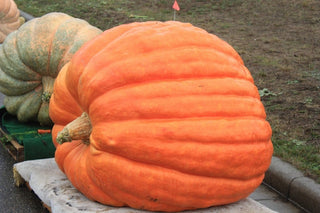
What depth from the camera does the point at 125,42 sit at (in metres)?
2.50

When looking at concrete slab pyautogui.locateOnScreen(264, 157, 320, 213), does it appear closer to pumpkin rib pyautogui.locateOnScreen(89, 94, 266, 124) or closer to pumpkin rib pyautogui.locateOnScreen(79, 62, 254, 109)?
pumpkin rib pyautogui.locateOnScreen(89, 94, 266, 124)

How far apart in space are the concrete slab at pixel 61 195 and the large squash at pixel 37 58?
87 cm

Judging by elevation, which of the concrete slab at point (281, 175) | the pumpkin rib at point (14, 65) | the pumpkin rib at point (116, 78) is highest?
the pumpkin rib at point (116, 78)

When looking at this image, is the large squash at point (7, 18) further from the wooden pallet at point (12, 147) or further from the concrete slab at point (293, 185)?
the concrete slab at point (293, 185)

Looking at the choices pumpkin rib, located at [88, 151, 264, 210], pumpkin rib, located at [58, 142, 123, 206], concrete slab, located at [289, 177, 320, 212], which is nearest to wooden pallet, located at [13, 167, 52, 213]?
pumpkin rib, located at [58, 142, 123, 206]

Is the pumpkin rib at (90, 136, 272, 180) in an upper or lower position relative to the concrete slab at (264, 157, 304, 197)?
upper

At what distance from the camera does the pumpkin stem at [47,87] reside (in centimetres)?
391

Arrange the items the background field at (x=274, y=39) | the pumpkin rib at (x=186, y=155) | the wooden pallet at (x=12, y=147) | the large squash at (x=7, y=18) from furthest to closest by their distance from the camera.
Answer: the large squash at (x=7, y=18), the background field at (x=274, y=39), the wooden pallet at (x=12, y=147), the pumpkin rib at (x=186, y=155)

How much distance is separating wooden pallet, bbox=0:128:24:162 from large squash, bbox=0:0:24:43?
4.67m

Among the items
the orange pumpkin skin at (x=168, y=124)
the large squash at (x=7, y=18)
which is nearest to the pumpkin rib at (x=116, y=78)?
the orange pumpkin skin at (x=168, y=124)

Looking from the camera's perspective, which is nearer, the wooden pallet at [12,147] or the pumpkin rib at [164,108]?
the pumpkin rib at [164,108]

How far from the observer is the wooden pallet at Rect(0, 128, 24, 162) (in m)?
A: 3.81

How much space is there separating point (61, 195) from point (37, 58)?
1605 mm

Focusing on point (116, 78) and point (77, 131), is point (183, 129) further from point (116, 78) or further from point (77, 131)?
point (77, 131)
